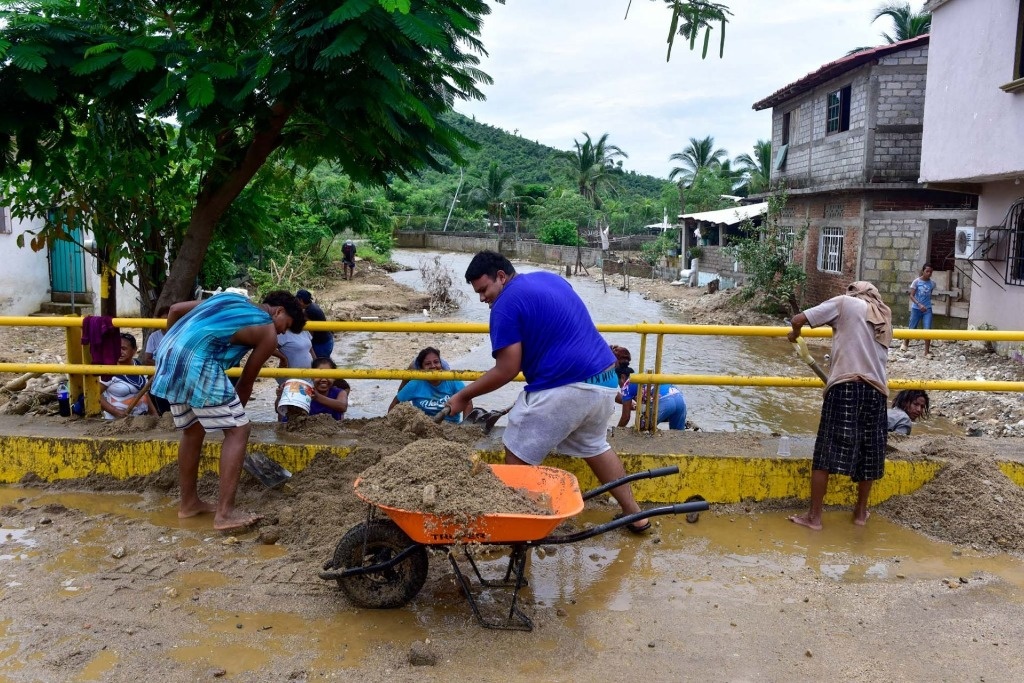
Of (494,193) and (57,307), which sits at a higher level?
(494,193)

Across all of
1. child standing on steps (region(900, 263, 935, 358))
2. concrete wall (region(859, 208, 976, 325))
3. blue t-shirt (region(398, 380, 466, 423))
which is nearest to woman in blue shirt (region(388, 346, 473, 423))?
blue t-shirt (region(398, 380, 466, 423))

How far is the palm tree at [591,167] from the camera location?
5441 centimetres

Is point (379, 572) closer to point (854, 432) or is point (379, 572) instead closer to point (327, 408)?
point (854, 432)

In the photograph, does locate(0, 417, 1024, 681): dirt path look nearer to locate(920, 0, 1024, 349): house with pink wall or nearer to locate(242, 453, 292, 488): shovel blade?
locate(242, 453, 292, 488): shovel blade

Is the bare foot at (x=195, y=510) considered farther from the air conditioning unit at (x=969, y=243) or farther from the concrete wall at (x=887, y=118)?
the concrete wall at (x=887, y=118)

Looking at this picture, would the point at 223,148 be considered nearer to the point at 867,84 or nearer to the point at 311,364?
the point at 311,364

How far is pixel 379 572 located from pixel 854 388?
2.86 metres

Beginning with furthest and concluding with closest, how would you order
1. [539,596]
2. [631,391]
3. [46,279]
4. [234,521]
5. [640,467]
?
[46,279] < [631,391] < [640,467] < [234,521] < [539,596]

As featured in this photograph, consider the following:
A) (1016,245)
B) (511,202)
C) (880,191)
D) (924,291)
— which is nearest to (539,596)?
(1016,245)

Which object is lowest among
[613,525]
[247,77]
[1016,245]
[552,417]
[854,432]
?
[613,525]

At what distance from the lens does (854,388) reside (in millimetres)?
4848

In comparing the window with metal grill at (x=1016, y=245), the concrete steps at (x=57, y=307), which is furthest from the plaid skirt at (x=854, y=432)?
the concrete steps at (x=57, y=307)

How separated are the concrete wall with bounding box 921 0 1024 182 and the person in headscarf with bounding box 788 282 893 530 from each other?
31.0 ft

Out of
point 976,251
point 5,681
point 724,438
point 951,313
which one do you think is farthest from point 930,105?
point 5,681
